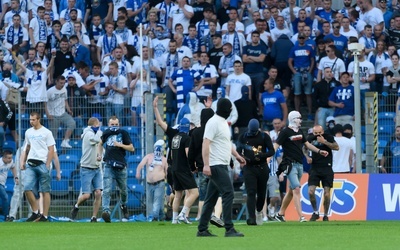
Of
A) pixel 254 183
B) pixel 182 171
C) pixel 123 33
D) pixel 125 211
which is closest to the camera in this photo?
pixel 254 183

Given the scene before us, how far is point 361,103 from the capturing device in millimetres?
29500

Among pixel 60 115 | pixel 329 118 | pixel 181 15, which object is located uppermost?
pixel 181 15

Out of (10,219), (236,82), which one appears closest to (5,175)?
(10,219)

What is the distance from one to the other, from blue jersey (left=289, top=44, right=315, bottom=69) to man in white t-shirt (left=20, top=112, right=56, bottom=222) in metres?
7.87

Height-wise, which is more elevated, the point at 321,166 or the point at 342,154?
the point at 342,154

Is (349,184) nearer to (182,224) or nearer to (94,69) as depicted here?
(182,224)

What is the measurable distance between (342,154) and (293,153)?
327 centimetres

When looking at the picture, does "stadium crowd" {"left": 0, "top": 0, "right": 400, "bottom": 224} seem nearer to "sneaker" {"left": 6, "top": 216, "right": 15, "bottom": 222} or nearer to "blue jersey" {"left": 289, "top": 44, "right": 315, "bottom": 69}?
"blue jersey" {"left": 289, "top": 44, "right": 315, "bottom": 69}

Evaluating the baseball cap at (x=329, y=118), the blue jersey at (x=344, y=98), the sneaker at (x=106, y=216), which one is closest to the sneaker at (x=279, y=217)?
the sneaker at (x=106, y=216)

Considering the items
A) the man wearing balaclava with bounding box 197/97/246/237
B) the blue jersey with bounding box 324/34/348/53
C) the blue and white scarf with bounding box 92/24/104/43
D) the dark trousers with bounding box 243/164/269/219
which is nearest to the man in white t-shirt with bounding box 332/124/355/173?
the blue jersey with bounding box 324/34/348/53

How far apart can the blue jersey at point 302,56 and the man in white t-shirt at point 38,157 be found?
25.8 ft

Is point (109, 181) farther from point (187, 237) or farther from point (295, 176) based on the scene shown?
point (187, 237)

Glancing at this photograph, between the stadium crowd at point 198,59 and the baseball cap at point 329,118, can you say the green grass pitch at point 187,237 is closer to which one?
the stadium crowd at point 198,59

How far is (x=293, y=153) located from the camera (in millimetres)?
24703
